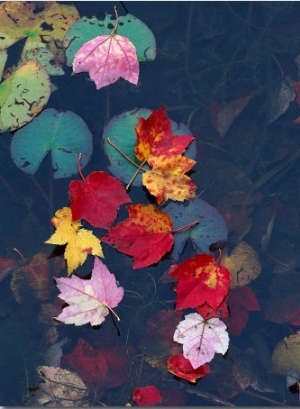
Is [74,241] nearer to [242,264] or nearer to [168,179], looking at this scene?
[168,179]

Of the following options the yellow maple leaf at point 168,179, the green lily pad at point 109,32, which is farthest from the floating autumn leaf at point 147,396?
the green lily pad at point 109,32

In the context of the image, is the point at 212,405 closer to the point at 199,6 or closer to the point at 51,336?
the point at 51,336

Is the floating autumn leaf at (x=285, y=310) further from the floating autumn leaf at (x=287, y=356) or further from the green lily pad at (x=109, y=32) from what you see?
the green lily pad at (x=109, y=32)

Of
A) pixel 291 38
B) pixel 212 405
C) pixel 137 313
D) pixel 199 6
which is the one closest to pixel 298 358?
pixel 212 405

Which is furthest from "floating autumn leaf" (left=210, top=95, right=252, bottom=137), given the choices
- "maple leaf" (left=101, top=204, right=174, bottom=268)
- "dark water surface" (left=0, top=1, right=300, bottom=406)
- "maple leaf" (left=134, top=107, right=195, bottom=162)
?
"maple leaf" (left=101, top=204, right=174, bottom=268)

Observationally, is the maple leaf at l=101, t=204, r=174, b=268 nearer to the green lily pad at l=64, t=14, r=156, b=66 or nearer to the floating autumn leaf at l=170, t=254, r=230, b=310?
the floating autumn leaf at l=170, t=254, r=230, b=310

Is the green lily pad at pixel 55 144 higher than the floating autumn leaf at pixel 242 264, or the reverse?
the green lily pad at pixel 55 144
